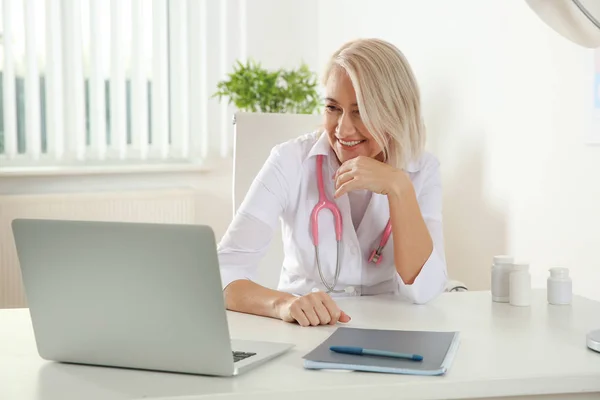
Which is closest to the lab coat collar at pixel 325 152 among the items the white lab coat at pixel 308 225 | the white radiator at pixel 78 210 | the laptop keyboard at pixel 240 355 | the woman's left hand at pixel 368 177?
the white lab coat at pixel 308 225

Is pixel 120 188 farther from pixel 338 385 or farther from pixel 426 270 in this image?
pixel 338 385

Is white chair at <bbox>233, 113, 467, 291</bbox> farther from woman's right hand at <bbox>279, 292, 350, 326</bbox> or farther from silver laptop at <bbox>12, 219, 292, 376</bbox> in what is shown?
silver laptop at <bbox>12, 219, 292, 376</bbox>

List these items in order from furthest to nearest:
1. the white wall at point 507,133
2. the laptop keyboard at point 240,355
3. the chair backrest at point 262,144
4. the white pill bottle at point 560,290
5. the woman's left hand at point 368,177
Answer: the chair backrest at point 262,144, the white wall at point 507,133, the woman's left hand at point 368,177, the white pill bottle at point 560,290, the laptop keyboard at point 240,355

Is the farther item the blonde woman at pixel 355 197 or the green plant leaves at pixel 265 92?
the green plant leaves at pixel 265 92

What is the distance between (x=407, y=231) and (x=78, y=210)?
2.68m

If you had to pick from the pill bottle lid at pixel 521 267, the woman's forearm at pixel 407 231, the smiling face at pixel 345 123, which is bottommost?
the pill bottle lid at pixel 521 267

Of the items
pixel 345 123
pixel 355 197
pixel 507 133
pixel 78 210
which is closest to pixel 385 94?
pixel 345 123

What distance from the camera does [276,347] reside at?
1.18 m

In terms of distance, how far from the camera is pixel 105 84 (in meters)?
4.19

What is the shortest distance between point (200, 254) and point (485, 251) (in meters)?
1.86

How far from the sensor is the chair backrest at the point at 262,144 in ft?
8.06

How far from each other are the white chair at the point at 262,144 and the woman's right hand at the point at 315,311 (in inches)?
42.8

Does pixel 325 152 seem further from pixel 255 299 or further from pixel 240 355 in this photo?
pixel 240 355

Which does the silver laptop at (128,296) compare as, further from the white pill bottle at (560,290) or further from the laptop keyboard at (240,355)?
the white pill bottle at (560,290)
